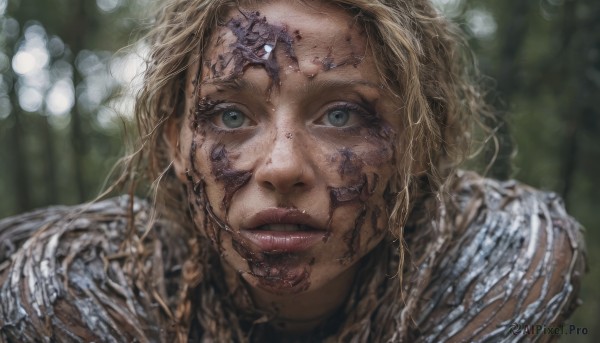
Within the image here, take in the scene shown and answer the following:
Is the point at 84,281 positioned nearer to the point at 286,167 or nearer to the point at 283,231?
the point at 283,231

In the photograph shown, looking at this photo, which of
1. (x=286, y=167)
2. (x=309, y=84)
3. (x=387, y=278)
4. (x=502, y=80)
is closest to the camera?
(x=286, y=167)

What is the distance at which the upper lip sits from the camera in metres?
1.74

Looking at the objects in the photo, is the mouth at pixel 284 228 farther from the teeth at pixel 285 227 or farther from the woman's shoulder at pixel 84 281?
the woman's shoulder at pixel 84 281

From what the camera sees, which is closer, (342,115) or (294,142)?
(294,142)

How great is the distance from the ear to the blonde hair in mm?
26

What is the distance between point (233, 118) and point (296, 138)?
242 millimetres

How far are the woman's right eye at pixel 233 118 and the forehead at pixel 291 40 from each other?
0.38 ft

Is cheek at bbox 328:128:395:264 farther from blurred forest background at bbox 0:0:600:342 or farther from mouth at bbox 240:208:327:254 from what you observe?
blurred forest background at bbox 0:0:600:342

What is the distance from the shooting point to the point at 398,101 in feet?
6.21

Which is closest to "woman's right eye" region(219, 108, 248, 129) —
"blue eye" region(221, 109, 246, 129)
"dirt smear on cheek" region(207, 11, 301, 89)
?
"blue eye" region(221, 109, 246, 129)

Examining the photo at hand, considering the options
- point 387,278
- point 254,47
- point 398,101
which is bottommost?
point 387,278

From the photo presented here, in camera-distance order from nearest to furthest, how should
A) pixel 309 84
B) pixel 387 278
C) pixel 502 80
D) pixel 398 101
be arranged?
1. pixel 309 84
2. pixel 398 101
3. pixel 387 278
4. pixel 502 80

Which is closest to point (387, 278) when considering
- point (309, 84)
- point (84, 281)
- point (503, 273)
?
point (503, 273)

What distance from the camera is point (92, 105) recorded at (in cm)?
718
